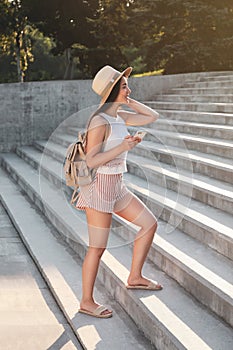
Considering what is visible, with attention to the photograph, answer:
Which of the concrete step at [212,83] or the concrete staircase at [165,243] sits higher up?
the concrete step at [212,83]

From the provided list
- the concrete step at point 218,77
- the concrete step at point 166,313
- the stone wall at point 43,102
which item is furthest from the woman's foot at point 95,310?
the stone wall at point 43,102

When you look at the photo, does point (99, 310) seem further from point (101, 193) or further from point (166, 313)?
point (101, 193)

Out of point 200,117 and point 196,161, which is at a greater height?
point 200,117

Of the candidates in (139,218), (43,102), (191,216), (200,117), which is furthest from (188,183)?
(43,102)

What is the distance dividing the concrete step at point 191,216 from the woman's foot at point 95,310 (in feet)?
3.23

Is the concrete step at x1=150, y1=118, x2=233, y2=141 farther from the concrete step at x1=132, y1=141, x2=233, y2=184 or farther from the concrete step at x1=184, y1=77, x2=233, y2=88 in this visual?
the concrete step at x1=184, y1=77, x2=233, y2=88

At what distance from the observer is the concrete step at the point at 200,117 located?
8.55 metres

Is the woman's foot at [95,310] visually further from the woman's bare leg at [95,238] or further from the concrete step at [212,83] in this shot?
the concrete step at [212,83]

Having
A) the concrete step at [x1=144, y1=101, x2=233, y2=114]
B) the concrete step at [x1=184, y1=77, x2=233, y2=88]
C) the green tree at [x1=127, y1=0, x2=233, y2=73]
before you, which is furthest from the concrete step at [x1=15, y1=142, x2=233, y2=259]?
the green tree at [x1=127, y1=0, x2=233, y2=73]

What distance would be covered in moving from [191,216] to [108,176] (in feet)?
4.76

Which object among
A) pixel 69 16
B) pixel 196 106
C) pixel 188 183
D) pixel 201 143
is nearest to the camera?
pixel 188 183

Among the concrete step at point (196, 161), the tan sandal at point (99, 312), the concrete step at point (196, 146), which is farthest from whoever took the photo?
the concrete step at point (196, 146)

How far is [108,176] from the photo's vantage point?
165 inches

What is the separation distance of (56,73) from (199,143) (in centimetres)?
4735
